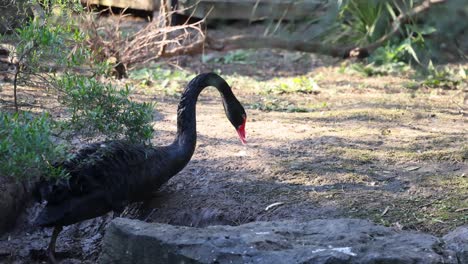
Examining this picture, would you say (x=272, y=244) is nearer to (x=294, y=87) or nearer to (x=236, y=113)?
(x=236, y=113)

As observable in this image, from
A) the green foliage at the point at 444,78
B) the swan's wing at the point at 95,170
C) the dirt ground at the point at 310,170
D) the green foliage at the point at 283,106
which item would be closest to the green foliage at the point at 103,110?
the swan's wing at the point at 95,170

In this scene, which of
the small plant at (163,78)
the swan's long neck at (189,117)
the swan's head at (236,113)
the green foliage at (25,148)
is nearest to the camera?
the green foliage at (25,148)

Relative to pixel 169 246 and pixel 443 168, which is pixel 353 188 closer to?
pixel 443 168

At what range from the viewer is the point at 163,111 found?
7254 millimetres

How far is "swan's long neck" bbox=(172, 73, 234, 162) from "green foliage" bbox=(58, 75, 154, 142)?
0.37 m

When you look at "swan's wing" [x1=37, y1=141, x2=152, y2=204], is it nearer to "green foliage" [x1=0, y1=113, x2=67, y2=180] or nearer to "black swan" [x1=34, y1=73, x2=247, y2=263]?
"black swan" [x1=34, y1=73, x2=247, y2=263]

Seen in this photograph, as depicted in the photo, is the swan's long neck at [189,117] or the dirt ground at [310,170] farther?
the swan's long neck at [189,117]

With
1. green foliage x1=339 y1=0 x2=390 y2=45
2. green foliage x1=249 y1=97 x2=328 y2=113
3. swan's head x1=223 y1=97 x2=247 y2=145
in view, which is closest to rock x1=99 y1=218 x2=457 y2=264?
swan's head x1=223 y1=97 x2=247 y2=145

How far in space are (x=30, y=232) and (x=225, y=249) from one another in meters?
2.12

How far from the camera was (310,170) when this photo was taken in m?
5.46

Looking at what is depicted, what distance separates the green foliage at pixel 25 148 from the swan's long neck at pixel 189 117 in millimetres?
1374

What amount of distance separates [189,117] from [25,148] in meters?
1.78

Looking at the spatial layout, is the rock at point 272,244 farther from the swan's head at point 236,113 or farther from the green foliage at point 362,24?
the green foliage at point 362,24

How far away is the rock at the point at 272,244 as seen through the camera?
3723 millimetres
